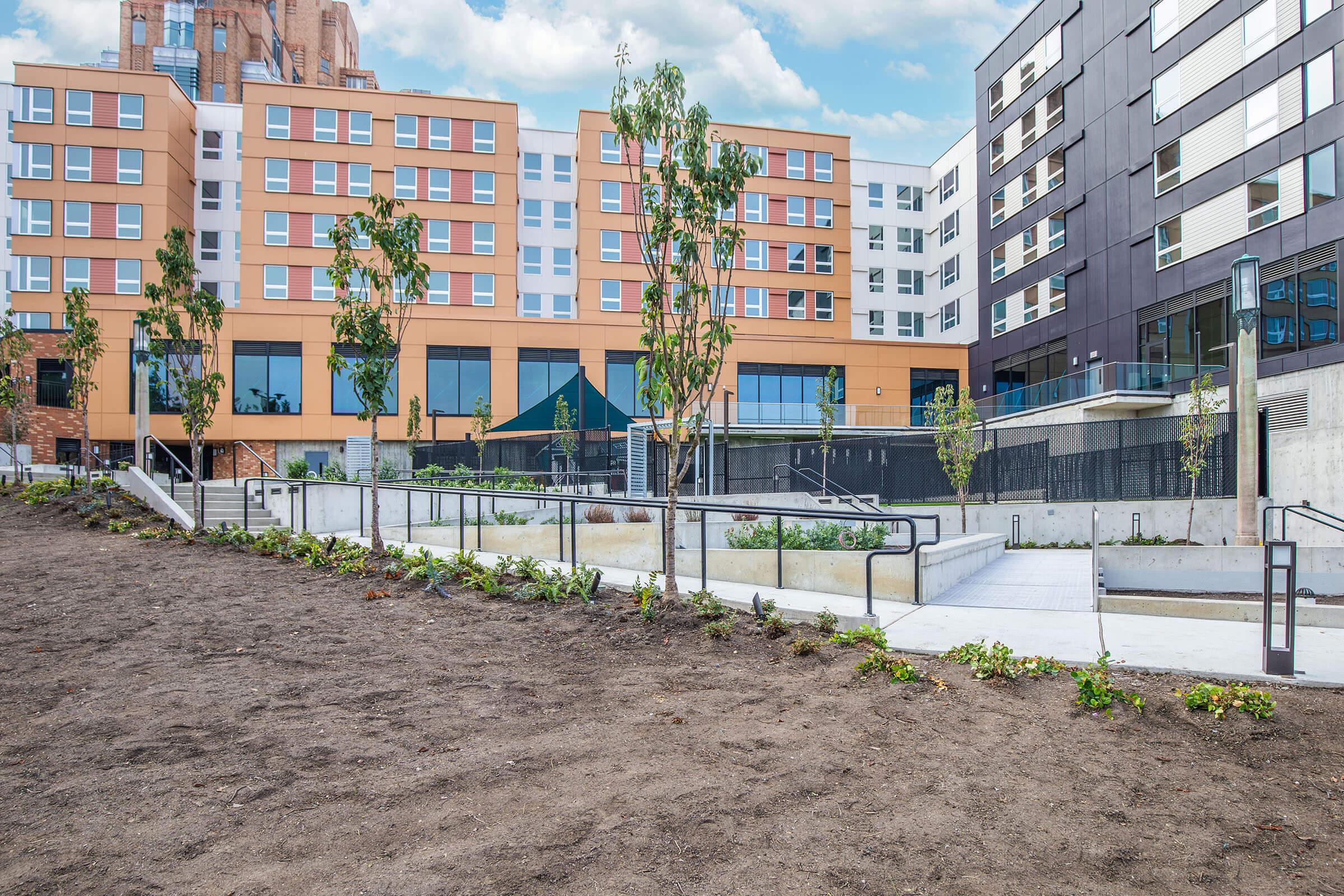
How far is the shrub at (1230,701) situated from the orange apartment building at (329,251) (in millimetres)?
31220

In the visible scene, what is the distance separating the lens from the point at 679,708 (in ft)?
17.1

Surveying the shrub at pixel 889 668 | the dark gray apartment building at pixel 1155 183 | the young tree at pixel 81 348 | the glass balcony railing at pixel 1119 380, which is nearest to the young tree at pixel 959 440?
the glass balcony railing at pixel 1119 380

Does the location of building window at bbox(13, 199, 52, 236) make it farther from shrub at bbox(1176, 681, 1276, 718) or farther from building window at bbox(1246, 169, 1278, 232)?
building window at bbox(1246, 169, 1278, 232)

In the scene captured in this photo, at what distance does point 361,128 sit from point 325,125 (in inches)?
66.4

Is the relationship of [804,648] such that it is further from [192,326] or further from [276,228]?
[276,228]

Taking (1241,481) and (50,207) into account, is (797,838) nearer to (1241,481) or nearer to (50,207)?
(1241,481)

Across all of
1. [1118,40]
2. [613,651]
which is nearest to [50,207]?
[613,651]

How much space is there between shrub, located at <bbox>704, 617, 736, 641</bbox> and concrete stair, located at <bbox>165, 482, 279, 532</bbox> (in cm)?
1060

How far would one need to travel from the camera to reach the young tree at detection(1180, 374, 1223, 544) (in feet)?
60.8

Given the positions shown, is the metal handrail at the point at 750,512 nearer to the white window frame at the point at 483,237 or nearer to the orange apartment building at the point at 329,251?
the orange apartment building at the point at 329,251

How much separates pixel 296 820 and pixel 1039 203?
38891 millimetres

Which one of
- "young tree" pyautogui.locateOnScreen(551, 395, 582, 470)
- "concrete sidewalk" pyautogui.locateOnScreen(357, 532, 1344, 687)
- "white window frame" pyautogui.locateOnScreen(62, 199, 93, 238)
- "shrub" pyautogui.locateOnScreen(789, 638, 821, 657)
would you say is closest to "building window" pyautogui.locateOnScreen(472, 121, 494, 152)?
"white window frame" pyautogui.locateOnScreen(62, 199, 93, 238)

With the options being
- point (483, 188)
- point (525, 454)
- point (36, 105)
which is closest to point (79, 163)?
point (36, 105)

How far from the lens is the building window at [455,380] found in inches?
1483
